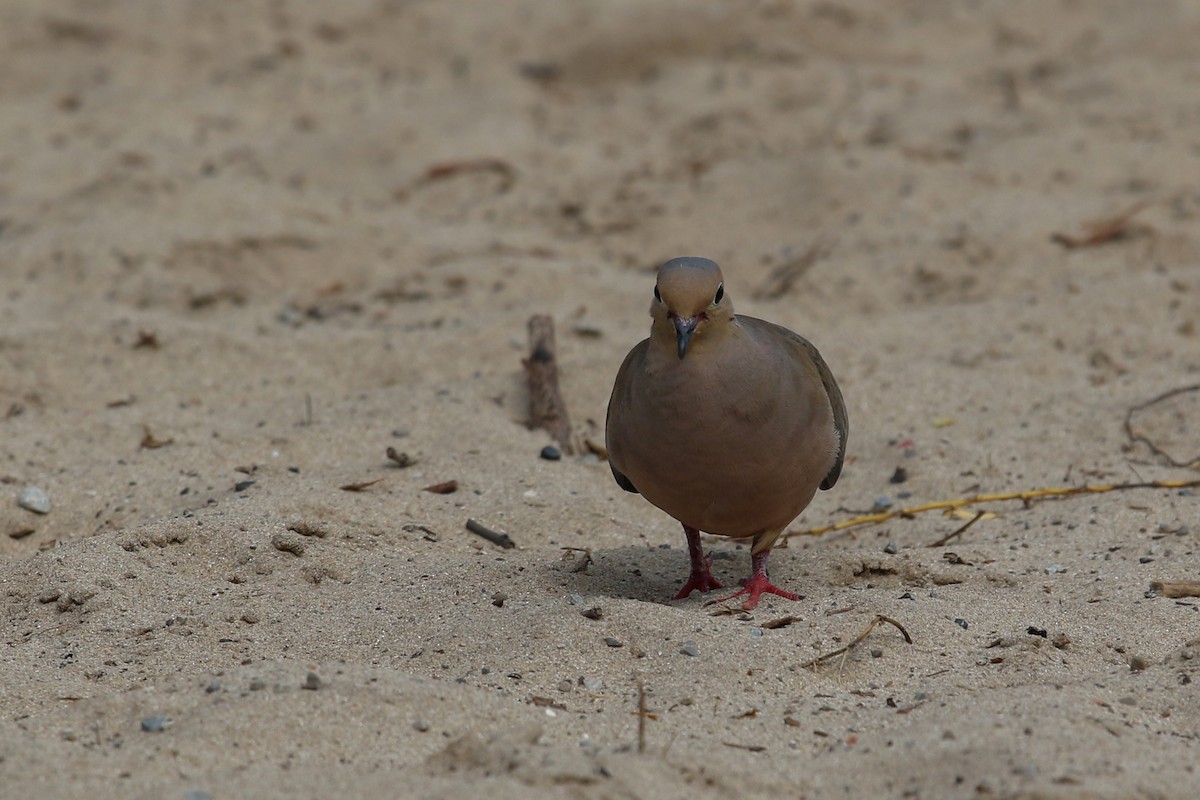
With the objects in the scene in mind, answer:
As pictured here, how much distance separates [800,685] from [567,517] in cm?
158

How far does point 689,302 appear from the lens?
3998mm

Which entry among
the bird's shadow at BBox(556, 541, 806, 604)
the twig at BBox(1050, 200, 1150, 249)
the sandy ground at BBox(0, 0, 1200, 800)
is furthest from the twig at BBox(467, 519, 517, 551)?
the twig at BBox(1050, 200, 1150, 249)

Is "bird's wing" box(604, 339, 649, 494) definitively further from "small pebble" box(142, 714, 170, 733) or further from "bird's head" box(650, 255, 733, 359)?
"small pebble" box(142, 714, 170, 733)

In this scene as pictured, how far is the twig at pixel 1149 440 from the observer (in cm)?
529

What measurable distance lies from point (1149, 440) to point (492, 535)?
2391 mm

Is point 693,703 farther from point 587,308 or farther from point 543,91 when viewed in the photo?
point 543,91

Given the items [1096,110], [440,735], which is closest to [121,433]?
[440,735]

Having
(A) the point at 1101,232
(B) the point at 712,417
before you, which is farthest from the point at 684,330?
(A) the point at 1101,232

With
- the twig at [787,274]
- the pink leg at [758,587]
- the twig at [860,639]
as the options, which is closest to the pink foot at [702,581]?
the pink leg at [758,587]

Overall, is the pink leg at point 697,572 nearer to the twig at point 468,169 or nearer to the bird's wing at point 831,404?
the bird's wing at point 831,404

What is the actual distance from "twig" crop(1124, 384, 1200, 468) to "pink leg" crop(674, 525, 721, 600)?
5.85ft

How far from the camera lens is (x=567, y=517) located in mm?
5066

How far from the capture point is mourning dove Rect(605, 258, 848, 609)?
404 centimetres

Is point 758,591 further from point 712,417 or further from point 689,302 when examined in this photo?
point 689,302
